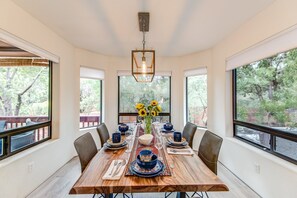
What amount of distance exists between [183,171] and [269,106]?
1.82 meters

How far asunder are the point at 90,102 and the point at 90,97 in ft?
0.43

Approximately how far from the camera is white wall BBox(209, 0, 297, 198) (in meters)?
1.85

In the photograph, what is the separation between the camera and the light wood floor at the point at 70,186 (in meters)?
2.28

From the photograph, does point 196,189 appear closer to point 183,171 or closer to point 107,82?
point 183,171

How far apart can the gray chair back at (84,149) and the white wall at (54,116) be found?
3.24 ft

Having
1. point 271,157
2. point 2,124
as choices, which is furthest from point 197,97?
point 2,124

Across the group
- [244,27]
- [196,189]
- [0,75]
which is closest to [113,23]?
[0,75]

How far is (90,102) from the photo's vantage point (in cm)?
423

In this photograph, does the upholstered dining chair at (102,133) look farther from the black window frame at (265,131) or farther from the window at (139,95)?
the black window frame at (265,131)

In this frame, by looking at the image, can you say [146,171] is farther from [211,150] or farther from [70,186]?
[70,186]

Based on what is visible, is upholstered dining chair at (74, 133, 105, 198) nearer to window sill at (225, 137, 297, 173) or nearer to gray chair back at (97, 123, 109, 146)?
gray chair back at (97, 123, 109, 146)

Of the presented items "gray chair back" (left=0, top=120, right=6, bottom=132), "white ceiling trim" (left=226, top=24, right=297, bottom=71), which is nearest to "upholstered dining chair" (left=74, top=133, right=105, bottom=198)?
"gray chair back" (left=0, top=120, right=6, bottom=132)

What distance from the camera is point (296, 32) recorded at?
1.74 meters

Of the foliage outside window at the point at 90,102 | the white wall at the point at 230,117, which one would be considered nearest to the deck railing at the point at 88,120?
the foliage outside window at the point at 90,102
